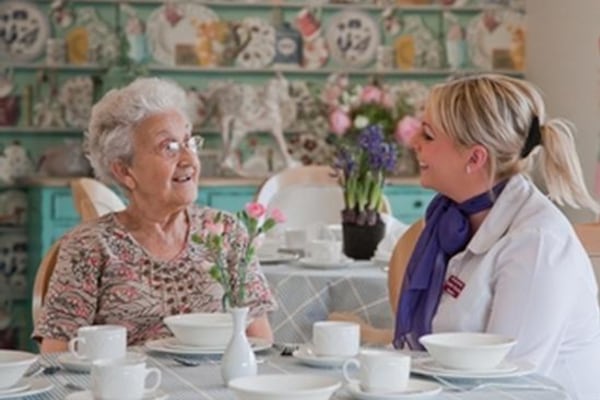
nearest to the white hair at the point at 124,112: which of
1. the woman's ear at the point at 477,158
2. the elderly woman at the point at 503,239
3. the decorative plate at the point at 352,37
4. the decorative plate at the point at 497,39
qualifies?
the elderly woman at the point at 503,239

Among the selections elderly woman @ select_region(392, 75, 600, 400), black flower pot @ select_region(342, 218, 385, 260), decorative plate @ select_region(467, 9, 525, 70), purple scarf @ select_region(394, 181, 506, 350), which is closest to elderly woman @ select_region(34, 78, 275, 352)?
purple scarf @ select_region(394, 181, 506, 350)

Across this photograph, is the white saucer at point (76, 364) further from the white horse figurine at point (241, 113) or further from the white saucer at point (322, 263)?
the white horse figurine at point (241, 113)

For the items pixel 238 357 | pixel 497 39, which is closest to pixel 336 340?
pixel 238 357

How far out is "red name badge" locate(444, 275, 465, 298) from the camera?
8.09ft

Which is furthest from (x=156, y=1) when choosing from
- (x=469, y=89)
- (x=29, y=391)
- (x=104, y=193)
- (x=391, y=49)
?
(x=29, y=391)

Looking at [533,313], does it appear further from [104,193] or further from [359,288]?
[104,193]

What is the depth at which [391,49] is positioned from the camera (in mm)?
6316

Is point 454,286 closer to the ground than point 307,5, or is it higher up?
closer to the ground

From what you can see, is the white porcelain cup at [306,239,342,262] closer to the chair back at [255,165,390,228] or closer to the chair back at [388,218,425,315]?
the chair back at [388,218,425,315]

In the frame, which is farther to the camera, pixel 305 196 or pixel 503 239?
pixel 305 196

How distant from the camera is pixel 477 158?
8.27ft

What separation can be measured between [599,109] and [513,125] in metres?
3.26

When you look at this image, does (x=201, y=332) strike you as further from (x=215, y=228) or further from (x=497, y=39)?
(x=497, y=39)

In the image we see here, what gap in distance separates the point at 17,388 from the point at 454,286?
3.11 feet
